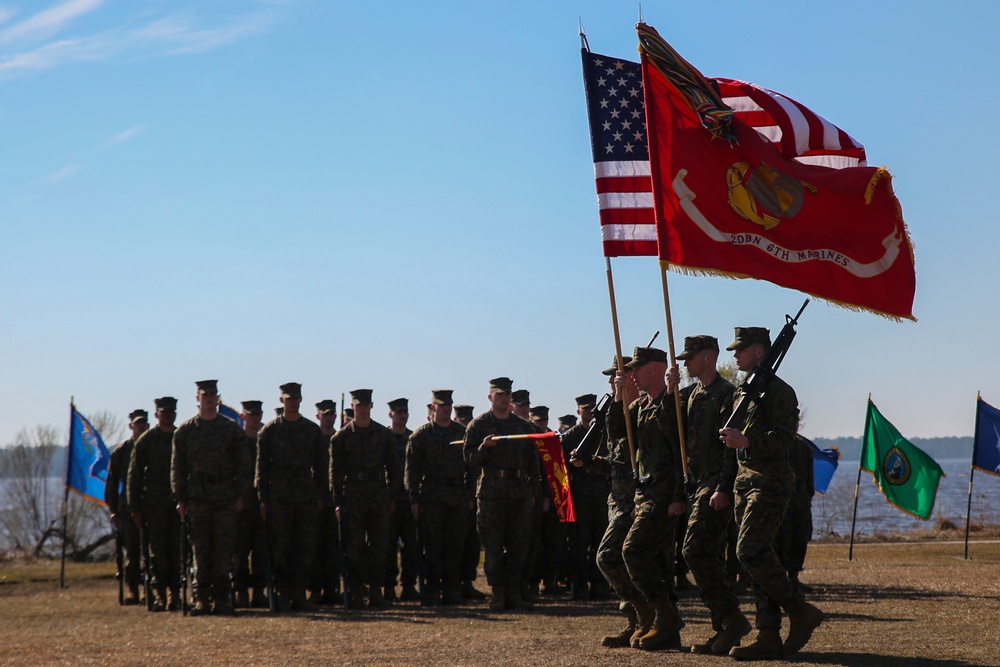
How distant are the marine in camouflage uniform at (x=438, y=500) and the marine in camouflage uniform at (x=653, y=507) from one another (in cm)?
495

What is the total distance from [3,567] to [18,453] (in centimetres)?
1497

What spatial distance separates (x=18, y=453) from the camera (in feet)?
125

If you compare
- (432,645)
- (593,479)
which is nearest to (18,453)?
(593,479)

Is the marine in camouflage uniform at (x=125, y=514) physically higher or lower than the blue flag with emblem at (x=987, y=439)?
lower

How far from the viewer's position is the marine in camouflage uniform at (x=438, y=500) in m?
14.6

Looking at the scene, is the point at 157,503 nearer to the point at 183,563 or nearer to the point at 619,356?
the point at 183,563

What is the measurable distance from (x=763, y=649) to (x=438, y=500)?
638cm

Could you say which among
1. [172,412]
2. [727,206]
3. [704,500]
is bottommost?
[704,500]

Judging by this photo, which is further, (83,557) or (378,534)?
(83,557)

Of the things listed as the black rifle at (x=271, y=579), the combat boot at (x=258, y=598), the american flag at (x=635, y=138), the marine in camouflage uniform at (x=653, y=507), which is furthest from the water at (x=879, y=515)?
the marine in camouflage uniform at (x=653, y=507)

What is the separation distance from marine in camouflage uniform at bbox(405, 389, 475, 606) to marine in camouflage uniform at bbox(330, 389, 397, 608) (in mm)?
282

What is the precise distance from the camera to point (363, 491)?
14.4m

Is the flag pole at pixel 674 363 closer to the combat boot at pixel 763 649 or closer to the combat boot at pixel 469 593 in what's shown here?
the combat boot at pixel 763 649

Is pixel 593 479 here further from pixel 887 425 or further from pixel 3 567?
pixel 3 567
